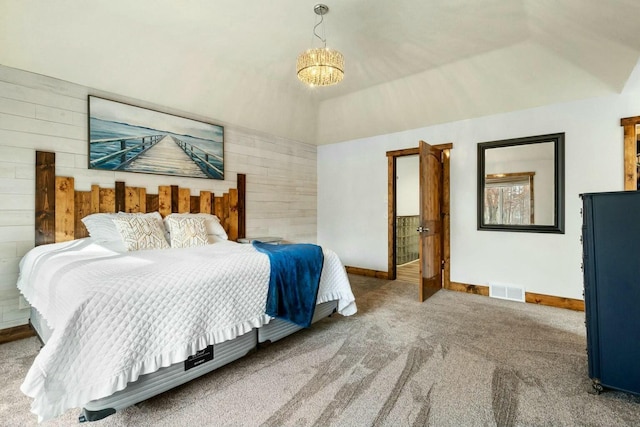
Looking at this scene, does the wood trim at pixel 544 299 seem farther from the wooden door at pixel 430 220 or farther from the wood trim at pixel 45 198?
the wood trim at pixel 45 198

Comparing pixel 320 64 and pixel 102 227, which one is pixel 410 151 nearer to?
pixel 320 64

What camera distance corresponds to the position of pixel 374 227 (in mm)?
5227

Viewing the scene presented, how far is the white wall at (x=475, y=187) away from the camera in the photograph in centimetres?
337

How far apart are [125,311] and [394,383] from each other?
169 cm

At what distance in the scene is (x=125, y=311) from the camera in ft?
5.24

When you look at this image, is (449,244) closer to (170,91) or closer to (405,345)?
(405,345)

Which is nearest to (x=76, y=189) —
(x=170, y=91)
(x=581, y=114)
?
(x=170, y=91)

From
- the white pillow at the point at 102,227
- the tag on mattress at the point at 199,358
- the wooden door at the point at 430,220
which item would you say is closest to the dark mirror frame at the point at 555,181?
the wooden door at the point at 430,220

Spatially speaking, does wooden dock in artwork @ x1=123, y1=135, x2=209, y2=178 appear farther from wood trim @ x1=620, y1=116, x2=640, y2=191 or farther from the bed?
wood trim @ x1=620, y1=116, x2=640, y2=191

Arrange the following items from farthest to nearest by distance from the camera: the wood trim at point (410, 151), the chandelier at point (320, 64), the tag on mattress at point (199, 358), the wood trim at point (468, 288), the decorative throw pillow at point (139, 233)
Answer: the wood trim at point (410, 151), the wood trim at point (468, 288), the decorative throw pillow at point (139, 233), the chandelier at point (320, 64), the tag on mattress at point (199, 358)

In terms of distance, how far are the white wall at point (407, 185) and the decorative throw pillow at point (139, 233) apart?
A: 17.6 ft

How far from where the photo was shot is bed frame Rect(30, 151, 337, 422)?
5.48ft

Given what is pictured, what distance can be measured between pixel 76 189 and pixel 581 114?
559 centimetres

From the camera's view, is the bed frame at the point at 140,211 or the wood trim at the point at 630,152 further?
the wood trim at the point at 630,152
